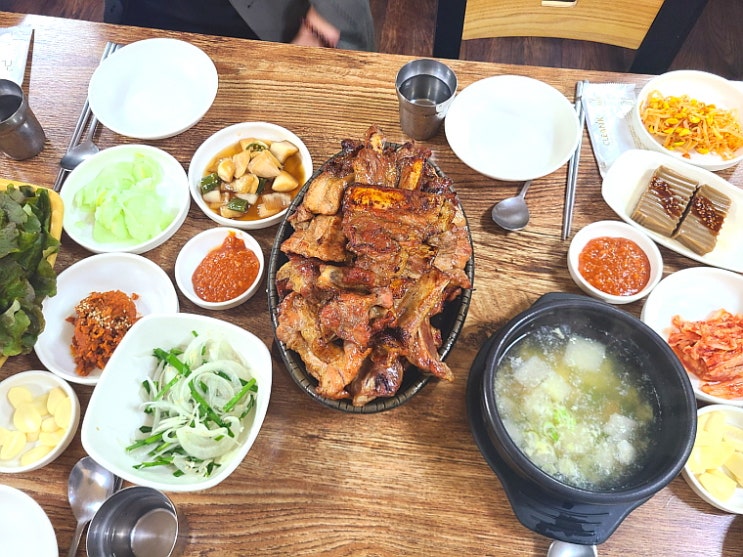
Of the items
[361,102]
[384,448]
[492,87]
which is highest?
[492,87]

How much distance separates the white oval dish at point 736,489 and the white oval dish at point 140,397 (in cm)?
141

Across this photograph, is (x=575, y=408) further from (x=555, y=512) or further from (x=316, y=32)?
(x=316, y=32)

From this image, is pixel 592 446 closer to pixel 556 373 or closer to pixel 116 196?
pixel 556 373

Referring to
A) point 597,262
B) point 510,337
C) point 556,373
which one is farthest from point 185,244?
point 597,262

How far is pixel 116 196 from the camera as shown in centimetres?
227

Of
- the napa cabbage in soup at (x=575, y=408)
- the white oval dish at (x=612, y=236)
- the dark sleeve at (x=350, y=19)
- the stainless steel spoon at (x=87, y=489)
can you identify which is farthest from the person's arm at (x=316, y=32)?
the stainless steel spoon at (x=87, y=489)

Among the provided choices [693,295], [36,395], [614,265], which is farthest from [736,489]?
[36,395]

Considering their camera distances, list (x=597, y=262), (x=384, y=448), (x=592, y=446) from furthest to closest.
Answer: (x=597, y=262) < (x=384, y=448) < (x=592, y=446)

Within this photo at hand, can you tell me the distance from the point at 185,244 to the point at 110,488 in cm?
96

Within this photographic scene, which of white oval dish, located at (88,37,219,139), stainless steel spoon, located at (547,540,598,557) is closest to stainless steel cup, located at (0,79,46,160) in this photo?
white oval dish, located at (88,37,219,139)

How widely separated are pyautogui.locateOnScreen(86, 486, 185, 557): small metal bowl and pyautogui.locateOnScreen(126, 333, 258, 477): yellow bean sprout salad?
0.16 meters

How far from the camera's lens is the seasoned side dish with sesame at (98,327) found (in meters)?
1.99

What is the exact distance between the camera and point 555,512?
157cm

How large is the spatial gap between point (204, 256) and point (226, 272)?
0.14 m
